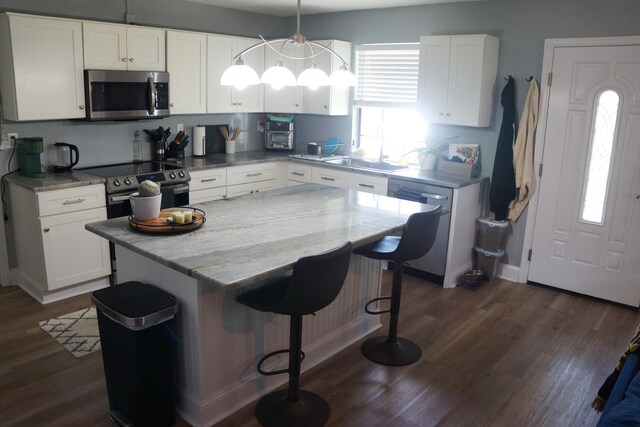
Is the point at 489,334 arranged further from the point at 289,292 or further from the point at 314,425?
the point at 289,292

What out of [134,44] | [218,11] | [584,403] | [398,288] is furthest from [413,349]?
[218,11]

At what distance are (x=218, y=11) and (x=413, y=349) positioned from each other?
3844 mm

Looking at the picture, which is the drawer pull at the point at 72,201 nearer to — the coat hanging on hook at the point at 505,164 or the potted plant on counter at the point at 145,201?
the potted plant on counter at the point at 145,201

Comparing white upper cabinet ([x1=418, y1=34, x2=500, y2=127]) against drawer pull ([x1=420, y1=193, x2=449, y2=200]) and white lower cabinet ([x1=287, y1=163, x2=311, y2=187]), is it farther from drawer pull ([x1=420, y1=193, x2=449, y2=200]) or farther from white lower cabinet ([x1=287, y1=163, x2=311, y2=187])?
white lower cabinet ([x1=287, y1=163, x2=311, y2=187])

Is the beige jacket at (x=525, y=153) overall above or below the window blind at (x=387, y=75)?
below

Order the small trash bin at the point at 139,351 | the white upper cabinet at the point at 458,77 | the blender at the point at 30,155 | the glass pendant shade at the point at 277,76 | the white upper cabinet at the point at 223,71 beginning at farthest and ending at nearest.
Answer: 1. the white upper cabinet at the point at 223,71
2. the white upper cabinet at the point at 458,77
3. the blender at the point at 30,155
4. the glass pendant shade at the point at 277,76
5. the small trash bin at the point at 139,351

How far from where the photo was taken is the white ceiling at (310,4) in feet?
15.8

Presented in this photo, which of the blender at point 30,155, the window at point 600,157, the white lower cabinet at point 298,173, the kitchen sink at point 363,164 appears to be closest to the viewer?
the blender at point 30,155

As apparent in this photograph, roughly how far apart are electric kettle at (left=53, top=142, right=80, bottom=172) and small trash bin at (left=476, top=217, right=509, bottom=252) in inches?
139

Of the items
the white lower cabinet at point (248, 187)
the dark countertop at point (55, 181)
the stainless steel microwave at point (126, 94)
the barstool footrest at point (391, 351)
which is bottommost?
the barstool footrest at point (391, 351)

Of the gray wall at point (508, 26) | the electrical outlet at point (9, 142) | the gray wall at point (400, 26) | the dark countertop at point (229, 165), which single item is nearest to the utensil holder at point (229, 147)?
the dark countertop at point (229, 165)

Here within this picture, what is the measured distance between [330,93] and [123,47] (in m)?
2.04

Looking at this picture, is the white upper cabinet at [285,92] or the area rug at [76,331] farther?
the white upper cabinet at [285,92]

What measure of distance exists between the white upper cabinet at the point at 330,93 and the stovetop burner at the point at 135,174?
1.64m
